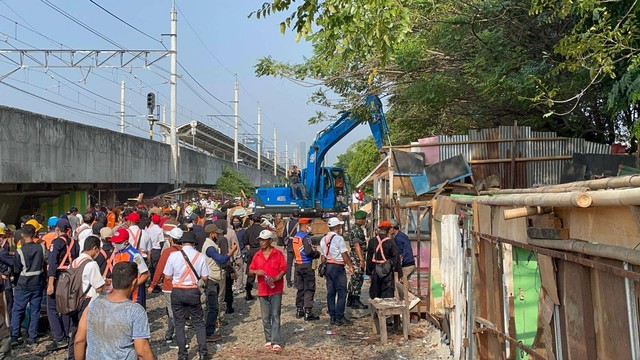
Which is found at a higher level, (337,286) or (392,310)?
(337,286)

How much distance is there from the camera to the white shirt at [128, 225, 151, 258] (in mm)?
10461

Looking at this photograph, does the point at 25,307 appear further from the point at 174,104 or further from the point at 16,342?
the point at 174,104

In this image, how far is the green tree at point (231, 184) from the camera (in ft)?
123

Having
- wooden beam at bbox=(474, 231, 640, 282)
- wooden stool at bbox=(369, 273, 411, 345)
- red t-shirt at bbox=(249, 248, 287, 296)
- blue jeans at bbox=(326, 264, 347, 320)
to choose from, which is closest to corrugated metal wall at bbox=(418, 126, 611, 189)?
blue jeans at bbox=(326, 264, 347, 320)

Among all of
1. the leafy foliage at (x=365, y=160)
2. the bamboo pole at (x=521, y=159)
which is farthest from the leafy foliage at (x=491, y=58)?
the leafy foliage at (x=365, y=160)

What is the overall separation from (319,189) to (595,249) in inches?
716

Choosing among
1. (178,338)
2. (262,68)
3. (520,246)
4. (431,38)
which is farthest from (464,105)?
(520,246)

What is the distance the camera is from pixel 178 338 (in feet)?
25.6

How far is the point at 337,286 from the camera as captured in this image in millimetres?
10031

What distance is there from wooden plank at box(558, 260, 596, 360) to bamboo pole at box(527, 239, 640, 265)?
0.40ft

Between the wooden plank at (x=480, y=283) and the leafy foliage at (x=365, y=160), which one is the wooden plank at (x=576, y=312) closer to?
the wooden plank at (x=480, y=283)

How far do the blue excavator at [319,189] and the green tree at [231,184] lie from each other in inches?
563

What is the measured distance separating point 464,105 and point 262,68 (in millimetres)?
5485

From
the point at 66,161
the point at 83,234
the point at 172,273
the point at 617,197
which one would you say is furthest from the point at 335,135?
the point at 617,197
